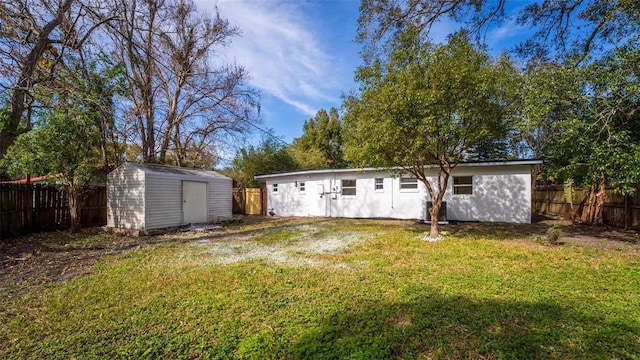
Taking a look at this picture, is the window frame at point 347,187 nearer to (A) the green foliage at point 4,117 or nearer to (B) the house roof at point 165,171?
(B) the house roof at point 165,171

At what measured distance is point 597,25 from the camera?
279 inches

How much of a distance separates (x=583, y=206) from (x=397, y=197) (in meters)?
7.10

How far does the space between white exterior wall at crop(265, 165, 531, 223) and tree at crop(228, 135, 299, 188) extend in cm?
266

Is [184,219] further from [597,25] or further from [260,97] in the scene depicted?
[597,25]

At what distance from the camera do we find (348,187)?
549 inches

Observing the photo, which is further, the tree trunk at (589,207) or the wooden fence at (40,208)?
the tree trunk at (589,207)

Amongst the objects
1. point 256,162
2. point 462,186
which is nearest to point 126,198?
point 256,162

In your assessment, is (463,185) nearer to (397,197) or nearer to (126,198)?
(397,197)

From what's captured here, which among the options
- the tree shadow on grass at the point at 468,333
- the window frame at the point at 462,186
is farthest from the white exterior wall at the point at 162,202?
the window frame at the point at 462,186

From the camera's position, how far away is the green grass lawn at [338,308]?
251 centimetres

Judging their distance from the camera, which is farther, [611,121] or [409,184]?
[409,184]

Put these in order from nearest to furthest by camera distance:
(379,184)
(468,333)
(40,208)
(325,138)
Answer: (468,333), (40,208), (379,184), (325,138)

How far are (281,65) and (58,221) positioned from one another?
29.9ft

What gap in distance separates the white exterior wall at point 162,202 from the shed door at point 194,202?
243mm
